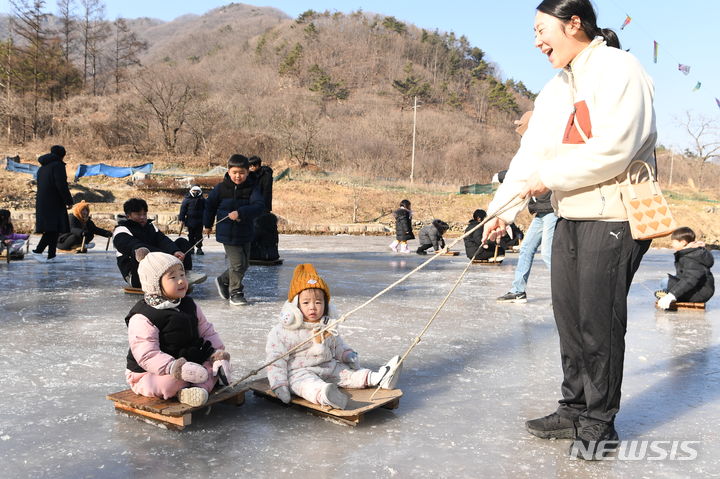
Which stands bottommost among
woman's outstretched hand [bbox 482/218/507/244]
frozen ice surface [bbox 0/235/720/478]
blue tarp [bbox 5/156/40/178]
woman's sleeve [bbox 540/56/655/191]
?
frozen ice surface [bbox 0/235/720/478]

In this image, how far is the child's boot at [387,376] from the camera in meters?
3.54

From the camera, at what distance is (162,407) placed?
125 inches

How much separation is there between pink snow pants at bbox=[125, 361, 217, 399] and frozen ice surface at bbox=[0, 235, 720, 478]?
0.16 m

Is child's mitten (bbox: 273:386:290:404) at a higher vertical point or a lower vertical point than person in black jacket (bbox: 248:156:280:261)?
lower

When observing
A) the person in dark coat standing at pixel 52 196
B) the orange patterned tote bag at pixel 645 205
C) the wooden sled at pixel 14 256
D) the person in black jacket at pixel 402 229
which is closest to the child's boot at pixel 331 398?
the orange patterned tote bag at pixel 645 205

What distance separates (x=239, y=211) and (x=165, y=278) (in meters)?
3.16

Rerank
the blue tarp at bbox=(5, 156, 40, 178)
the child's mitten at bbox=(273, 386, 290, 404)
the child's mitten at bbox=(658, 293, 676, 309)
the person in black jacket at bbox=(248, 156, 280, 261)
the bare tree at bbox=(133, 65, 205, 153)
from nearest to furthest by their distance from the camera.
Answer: the child's mitten at bbox=(273, 386, 290, 404) → the child's mitten at bbox=(658, 293, 676, 309) → the person in black jacket at bbox=(248, 156, 280, 261) → the blue tarp at bbox=(5, 156, 40, 178) → the bare tree at bbox=(133, 65, 205, 153)

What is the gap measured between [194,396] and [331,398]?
65cm

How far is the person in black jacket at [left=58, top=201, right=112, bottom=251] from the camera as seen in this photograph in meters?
10.8

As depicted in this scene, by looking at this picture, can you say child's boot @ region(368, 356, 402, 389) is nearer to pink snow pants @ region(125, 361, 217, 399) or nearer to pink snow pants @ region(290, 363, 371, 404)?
pink snow pants @ region(290, 363, 371, 404)

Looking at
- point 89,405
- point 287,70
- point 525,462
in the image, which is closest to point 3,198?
point 89,405

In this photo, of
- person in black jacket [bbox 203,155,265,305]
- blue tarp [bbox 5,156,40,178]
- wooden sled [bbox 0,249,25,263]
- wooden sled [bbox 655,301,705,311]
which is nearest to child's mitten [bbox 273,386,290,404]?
person in black jacket [bbox 203,155,265,305]

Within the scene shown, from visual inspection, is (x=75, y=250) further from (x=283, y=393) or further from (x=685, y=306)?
(x=685, y=306)

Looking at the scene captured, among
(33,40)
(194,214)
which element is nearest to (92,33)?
(33,40)
